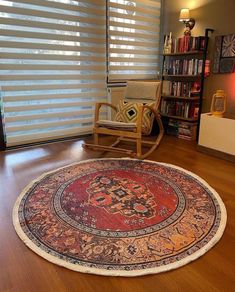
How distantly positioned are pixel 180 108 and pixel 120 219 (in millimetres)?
2456

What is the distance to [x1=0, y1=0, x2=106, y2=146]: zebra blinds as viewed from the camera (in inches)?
114

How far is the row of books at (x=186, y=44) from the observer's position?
10.7 ft

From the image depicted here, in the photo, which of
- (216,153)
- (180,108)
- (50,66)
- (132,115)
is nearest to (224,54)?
(180,108)

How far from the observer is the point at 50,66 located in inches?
125

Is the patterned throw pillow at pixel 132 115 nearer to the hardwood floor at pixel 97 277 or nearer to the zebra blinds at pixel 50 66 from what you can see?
the zebra blinds at pixel 50 66

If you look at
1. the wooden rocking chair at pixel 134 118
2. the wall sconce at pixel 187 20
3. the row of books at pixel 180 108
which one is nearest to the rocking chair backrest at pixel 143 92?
the wooden rocking chair at pixel 134 118

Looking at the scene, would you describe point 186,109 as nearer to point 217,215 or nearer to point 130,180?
point 130,180

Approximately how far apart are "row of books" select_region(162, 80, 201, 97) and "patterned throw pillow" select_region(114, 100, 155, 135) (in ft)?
2.22

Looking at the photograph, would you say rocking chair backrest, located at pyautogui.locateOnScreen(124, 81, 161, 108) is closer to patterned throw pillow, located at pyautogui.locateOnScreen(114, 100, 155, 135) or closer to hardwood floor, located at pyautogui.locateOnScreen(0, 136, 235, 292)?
patterned throw pillow, located at pyautogui.locateOnScreen(114, 100, 155, 135)

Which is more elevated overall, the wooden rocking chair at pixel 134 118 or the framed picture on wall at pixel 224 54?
the framed picture on wall at pixel 224 54

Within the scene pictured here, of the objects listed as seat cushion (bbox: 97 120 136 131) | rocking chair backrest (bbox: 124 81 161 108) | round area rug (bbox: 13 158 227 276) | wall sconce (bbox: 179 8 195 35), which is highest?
wall sconce (bbox: 179 8 195 35)

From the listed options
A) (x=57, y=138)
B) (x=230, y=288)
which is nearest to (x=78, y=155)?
(x=57, y=138)

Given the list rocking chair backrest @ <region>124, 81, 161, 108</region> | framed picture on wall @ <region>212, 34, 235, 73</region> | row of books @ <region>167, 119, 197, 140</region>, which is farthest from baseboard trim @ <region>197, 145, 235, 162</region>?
framed picture on wall @ <region>212, 34, 235, 73</region>

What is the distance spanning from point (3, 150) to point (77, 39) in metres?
1.74
